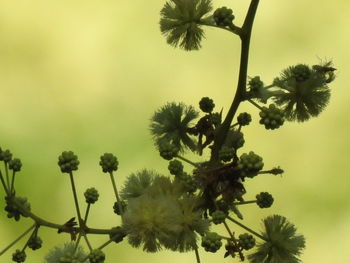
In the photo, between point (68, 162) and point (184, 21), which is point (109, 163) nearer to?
point (68, 162)

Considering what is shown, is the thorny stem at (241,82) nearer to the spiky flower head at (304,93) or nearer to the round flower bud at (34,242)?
the spiky flower head at (304,93)

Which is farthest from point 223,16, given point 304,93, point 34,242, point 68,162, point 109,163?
point 34,242

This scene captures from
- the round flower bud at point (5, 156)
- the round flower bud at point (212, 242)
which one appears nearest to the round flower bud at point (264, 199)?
the round flower bud at point (212, 242)

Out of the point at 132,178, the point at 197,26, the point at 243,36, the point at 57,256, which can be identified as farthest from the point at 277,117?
the point at 57,256

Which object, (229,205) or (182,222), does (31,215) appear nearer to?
(182,222)

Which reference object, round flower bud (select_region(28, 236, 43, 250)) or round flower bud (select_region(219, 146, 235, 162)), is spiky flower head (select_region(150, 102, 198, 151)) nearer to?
round flower bud (select_region(219, 146, 235, 162))

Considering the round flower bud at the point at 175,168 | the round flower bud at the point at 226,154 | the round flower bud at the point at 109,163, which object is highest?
the round flower bud at the point at 109,163
